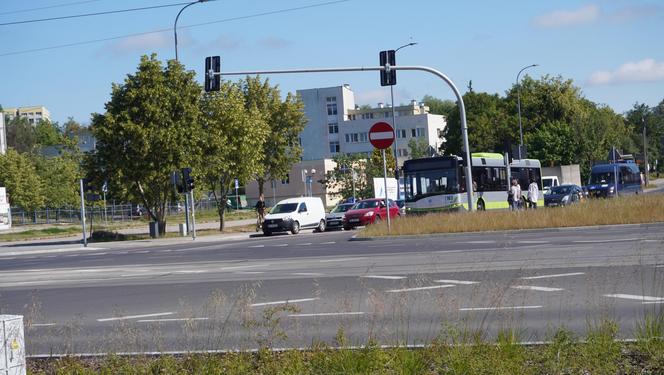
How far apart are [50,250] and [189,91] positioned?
39.3 feet

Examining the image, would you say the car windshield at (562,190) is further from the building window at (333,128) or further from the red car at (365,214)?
the building window at (333,128)

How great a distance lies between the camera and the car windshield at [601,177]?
61.5m

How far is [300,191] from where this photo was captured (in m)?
104

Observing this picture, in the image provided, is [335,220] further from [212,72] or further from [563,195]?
[212,72]

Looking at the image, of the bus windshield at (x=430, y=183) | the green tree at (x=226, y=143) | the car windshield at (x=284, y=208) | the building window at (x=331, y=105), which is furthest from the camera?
the building window at (x=331, y=105)

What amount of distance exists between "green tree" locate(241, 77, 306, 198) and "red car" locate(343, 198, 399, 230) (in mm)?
21473

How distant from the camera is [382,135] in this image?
89.5ft

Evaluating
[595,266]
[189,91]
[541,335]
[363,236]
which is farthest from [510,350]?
[189,91]

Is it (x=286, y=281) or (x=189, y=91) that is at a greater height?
(x=189, y=91)

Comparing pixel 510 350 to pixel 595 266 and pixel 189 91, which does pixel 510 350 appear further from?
pixel 189 91

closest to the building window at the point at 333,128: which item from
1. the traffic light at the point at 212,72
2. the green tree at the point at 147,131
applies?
the green tree at the point at 147,131

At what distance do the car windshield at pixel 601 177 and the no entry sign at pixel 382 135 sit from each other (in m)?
38.5

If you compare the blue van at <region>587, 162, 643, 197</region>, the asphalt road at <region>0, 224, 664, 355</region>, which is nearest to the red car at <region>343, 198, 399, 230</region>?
the asphalt road at <region>0, 224, 664, 355</region>

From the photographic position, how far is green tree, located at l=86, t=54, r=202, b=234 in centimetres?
4588
